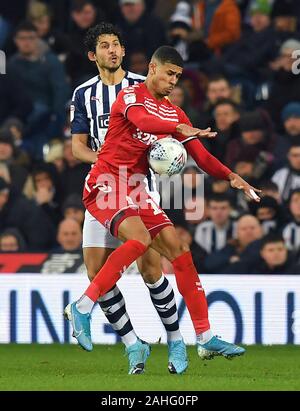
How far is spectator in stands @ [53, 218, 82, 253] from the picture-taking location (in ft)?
46.1

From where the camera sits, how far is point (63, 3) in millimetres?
17812

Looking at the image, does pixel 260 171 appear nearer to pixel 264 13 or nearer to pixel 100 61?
pixel 264 13

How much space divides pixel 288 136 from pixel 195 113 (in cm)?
105

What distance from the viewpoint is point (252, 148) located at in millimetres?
14852

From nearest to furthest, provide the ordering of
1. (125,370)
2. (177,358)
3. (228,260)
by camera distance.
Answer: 1. (177,358)
2. (125,370)
3. (228,260)

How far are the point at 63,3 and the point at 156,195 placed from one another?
8.22 meters

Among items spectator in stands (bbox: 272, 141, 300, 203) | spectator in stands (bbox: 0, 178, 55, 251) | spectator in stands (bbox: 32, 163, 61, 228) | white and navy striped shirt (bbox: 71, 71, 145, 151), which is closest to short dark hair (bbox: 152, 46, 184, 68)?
white and navy striped shirt (bbox: 71, 71, 145, 151)

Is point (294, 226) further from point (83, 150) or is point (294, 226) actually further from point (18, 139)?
point (83, 150)

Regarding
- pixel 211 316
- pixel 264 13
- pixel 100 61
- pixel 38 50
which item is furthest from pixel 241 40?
pixel 100 61

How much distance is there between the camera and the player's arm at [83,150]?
32.9ft

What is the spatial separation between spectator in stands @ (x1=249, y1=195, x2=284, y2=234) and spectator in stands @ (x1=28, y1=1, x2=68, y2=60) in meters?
4.10

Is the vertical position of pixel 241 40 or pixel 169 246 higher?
pixel 241 40

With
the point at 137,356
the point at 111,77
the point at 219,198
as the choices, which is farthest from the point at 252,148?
the point at 137,356
